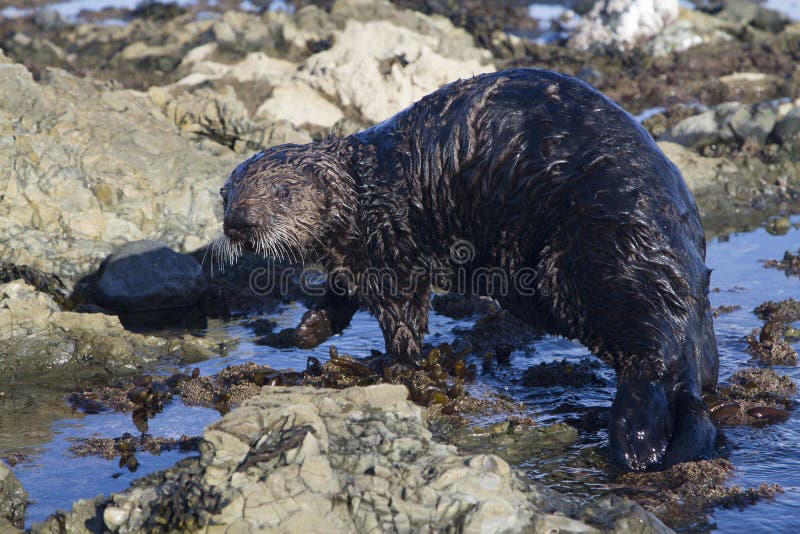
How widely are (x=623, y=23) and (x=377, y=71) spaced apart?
24.4 feet

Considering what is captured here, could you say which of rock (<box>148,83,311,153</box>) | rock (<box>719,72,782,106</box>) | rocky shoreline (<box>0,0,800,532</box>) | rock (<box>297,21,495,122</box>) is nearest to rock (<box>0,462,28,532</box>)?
rocky shoreline (<box>0,0,800,532</box>)

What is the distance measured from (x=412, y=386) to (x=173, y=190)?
4090mm

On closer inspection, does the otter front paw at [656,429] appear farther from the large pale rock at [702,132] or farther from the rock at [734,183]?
the large pale rock at [702,132]

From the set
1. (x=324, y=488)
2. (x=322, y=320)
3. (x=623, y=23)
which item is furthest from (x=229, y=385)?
(x=623, y=23)

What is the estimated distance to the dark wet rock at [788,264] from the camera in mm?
8664

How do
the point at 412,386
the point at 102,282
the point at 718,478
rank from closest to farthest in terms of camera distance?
the point at 718,478 → the point at 412,386 → the point at 102,282

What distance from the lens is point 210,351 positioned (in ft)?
23.3

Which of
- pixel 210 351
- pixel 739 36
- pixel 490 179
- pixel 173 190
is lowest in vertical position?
pixel 210 351

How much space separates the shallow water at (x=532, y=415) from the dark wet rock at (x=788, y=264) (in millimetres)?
368

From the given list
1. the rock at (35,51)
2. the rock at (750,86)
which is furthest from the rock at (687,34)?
the rock at (35,51)

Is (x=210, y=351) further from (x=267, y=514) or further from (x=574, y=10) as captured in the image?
(x=574, y=10)

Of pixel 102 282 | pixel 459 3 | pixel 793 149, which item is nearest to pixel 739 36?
pixel 459 3

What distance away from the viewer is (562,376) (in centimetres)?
622

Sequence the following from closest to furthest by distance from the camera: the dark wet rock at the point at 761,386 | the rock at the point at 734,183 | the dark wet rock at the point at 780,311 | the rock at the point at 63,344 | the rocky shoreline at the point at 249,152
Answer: the rocky shoreline at the point at 249,152
the dark wet rock at the point at 761,386
the rock at the point at 63,344
the dark wet rock at the point at 780,311
the rock at the point at 734,183
